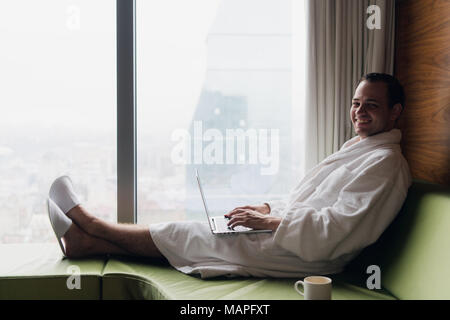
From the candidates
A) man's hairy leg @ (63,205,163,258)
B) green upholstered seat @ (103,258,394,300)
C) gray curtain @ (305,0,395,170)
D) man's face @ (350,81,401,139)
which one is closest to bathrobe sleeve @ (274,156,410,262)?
green upholstered seat @ (103,258,394,300)

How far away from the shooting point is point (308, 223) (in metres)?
1.77

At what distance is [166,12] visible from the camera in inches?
103

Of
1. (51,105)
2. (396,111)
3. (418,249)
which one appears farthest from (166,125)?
(418,249)

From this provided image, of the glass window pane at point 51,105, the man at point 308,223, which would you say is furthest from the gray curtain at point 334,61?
the glass window pane at point 51,105

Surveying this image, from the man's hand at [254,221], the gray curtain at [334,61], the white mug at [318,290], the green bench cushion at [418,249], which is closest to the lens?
Result: the white mug at [318,290]

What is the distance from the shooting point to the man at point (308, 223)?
5.81 feet

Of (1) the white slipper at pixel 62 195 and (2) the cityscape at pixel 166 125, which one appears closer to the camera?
(1) the white slipper at pixel 62 195

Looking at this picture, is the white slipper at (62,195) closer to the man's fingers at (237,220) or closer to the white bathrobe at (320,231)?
the white bathrobe at (320,231)

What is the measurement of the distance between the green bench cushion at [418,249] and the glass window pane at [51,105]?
60.9 inches

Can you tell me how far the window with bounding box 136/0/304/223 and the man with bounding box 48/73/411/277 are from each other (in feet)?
1.70

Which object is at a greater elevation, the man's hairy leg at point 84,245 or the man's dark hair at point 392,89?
the man's dark hair at point 392,89

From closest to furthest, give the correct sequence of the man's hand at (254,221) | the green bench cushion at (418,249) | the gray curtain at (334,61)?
the green bench cushion at (418,249) < the man's hand at (254,221) < the gray curtain at (334,61)

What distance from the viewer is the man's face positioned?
204 cm

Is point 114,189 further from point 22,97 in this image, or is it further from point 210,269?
point 210,269
